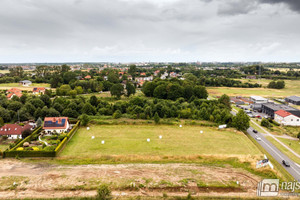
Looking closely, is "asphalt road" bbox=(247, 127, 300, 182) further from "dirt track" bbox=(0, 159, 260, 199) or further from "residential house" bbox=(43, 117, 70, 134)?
"residential house" bbox=(43, 117, 70, 134)

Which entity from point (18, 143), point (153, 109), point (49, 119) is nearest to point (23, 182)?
point (18, 143)

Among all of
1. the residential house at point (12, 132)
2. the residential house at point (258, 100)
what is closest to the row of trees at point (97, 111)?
the residential house at point (12, 132)

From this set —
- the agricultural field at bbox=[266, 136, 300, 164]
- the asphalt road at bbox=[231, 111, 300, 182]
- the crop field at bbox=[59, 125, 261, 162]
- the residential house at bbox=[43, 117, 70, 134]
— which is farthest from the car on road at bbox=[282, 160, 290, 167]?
the residential house at bbox=[43, 117, 70, 134]

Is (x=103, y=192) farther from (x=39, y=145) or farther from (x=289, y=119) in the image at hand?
(x=289, y=119)

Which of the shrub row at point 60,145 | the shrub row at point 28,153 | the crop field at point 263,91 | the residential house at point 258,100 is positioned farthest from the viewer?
the crop field at point 263,91

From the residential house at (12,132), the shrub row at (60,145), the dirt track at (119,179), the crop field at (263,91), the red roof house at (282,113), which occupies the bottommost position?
the dirt track at (119,179)

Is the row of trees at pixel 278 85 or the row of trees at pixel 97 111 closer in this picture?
the row of trees at pixel 97 111

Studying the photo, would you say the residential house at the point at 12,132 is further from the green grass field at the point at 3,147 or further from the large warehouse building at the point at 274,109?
the large warehouse building at the point at 274,109
